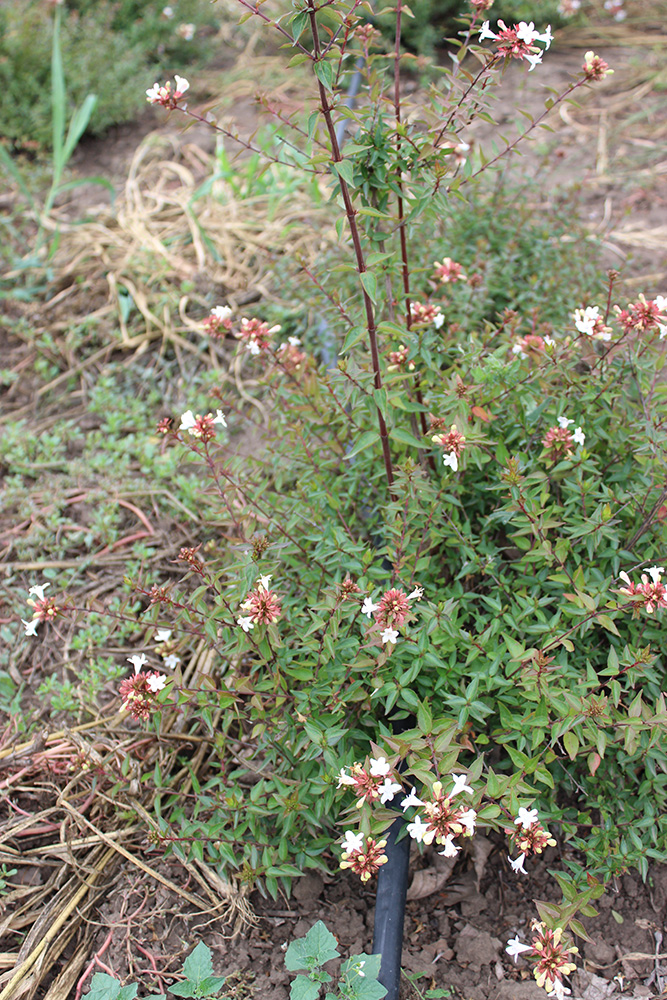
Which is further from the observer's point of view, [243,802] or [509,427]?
[509,427]

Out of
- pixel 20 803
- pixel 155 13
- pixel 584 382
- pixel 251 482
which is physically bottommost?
pixel 20 803

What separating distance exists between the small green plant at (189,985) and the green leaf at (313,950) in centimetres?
15

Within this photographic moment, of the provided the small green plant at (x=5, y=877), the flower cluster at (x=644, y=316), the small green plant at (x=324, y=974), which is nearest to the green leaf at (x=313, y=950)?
the small green plant at (x=324, y=974)

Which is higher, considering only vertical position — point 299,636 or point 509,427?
point 509,427

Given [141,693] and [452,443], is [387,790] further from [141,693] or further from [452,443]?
[452,443]

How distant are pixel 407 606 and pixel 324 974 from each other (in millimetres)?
755

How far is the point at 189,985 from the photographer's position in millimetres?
1485

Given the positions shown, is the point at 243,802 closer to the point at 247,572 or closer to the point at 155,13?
the point at 247,572

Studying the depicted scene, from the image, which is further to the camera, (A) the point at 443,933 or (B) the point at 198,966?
(A) the point at 443,933

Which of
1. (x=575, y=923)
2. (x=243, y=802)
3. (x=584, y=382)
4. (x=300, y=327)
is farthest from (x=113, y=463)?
(x=575, y=923)

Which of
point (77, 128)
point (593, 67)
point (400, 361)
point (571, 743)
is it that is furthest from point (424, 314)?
point (77, 128)

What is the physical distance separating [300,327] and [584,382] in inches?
58.4

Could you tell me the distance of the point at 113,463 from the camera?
2922 mm

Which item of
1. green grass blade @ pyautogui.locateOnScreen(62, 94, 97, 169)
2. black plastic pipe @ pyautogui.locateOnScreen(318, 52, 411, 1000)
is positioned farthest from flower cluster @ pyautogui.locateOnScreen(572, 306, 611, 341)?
green grass blade @ pyautogui.locateOnScreen(62, 94, 97, 169)
